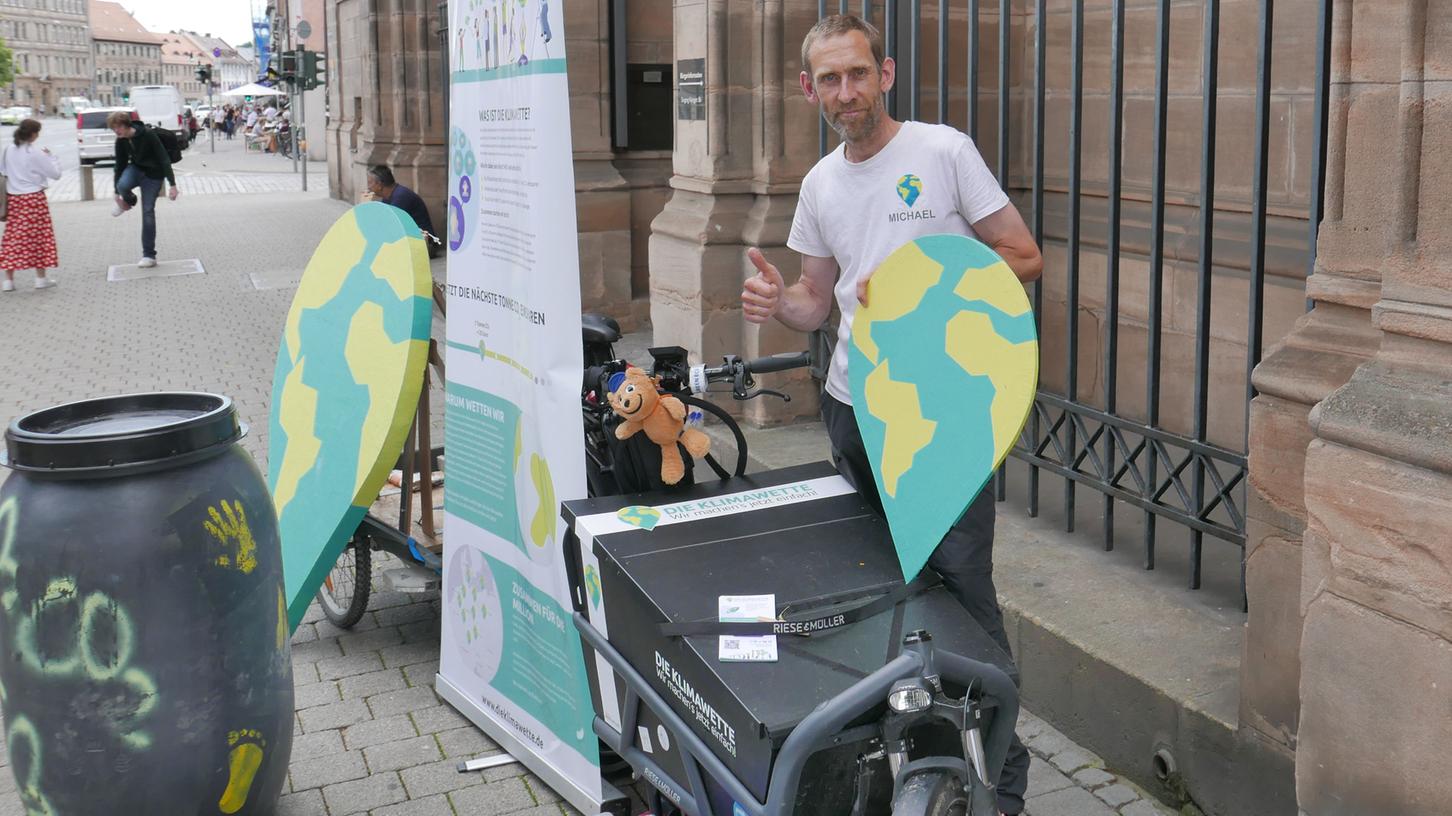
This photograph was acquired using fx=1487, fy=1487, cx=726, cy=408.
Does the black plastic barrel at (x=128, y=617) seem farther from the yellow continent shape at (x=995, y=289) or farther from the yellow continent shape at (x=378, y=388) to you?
the yellow continent shape at (x=995, y=289)

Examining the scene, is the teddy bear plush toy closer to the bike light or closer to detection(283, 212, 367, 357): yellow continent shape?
the bike light

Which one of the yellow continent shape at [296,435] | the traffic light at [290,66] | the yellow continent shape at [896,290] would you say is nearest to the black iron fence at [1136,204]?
the yellow continent shape at [896,290]

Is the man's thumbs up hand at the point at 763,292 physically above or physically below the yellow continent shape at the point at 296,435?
above

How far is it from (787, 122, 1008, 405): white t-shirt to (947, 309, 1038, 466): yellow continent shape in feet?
1.72

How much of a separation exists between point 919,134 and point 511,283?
1.16 metres

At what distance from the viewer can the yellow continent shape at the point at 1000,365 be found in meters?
2.57

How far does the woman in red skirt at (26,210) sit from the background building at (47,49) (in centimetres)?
16674

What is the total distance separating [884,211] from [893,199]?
4cm

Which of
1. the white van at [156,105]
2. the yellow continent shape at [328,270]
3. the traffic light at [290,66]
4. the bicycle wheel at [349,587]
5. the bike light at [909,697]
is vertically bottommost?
the bicycle wheel at [349,587]

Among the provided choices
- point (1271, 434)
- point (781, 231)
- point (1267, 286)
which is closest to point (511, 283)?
point (1271, 434)

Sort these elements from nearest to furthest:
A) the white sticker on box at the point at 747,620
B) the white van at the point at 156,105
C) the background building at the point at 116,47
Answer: the white sticker on box at the point at 747,620, the white van at the point at 156,105, the background building at the point at 116,47

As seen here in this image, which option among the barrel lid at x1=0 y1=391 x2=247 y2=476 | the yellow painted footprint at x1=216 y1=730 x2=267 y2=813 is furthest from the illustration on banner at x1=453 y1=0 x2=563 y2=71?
the yellow painted footprint at x1=216 y1=730 x2=267 y2=813

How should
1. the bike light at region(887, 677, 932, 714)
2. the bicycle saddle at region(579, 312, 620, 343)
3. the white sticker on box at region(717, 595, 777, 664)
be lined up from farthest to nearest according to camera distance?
the bicycle saddle at region(579, 312, 620, 343), the white sticker on box at region(717, 595, 777, 664), the bike light at region(887, 677, 932, 714)

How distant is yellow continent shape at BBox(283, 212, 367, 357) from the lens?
4.59 meters
